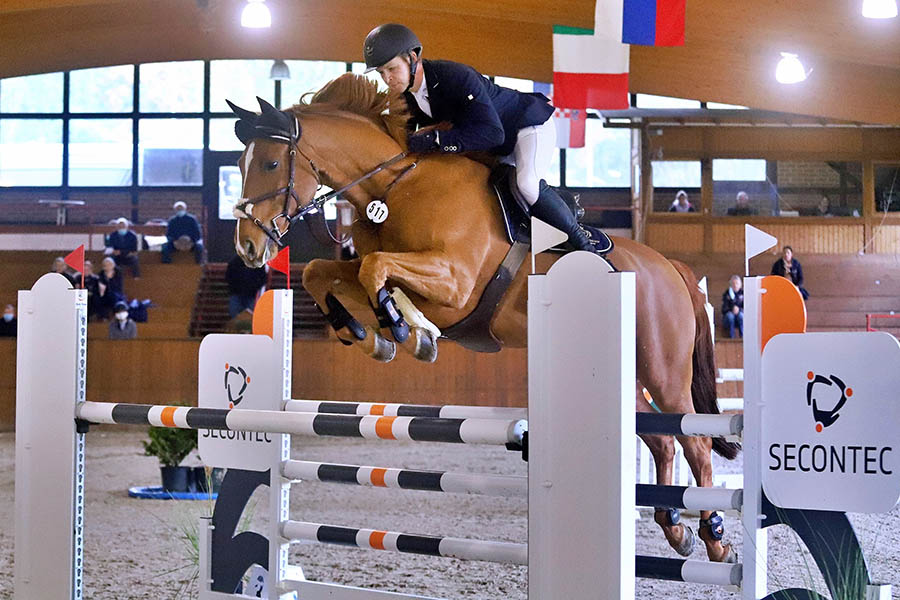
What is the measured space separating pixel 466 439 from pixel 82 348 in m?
1.21

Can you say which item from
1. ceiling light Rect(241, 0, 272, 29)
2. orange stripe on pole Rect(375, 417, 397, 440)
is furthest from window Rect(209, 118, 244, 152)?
orange stripe on pole Rect(375, 417, 397, 440)

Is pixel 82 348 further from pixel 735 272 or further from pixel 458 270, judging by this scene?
pixel 735 272

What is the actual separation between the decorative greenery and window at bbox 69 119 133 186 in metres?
11.7

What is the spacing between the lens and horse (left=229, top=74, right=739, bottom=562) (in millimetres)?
3076

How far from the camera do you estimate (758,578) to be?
2.32 meters

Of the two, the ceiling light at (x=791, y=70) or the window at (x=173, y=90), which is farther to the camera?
the window at (x=173, y=90)

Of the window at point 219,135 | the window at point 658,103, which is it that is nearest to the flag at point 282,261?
the window at point 658,103

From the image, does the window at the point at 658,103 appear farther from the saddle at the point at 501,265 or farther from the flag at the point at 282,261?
the flag at the point at 282,261

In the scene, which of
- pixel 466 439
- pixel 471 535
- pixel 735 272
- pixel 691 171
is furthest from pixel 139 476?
pixel 691 171

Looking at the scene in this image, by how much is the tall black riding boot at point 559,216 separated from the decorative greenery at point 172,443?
12.0 ft

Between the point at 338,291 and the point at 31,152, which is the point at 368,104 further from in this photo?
the point at 31,152

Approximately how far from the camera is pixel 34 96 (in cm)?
1730

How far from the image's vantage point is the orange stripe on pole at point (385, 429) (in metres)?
2.26

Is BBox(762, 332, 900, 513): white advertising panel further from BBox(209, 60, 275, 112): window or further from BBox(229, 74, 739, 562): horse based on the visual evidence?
BBox(209, 60, 275, 112): window
